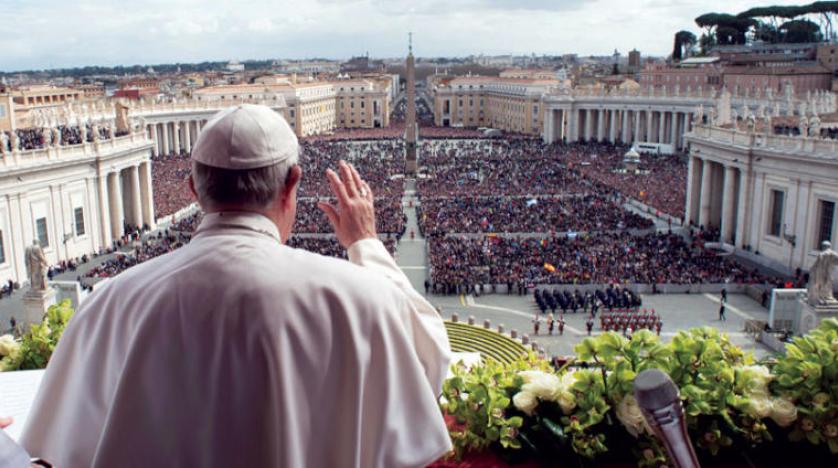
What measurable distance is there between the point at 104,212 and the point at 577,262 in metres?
26.5

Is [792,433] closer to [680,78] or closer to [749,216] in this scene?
[749,216]

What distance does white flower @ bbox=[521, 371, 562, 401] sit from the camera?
643cm

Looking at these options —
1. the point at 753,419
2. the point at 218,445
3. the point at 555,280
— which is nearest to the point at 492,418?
the point at 753,419

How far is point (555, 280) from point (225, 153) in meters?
31.6

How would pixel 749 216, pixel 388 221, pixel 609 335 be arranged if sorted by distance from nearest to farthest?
1. pixel 609 335
2. pixel 749 216
3. pixel 388 221

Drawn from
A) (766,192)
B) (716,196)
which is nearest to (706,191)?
(716,196)

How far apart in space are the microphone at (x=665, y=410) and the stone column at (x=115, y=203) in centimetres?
4522

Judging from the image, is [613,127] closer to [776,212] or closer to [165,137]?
[165,137]

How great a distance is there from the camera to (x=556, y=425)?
6.40m

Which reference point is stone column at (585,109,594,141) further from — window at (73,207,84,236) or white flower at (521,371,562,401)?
white flower at (521,371,562,401)

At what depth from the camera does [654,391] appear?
3230 mm

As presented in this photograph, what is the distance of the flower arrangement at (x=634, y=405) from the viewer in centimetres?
629

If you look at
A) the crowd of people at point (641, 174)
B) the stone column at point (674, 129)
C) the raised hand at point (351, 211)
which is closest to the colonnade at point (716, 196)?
the crowd of people at point (641, 174)

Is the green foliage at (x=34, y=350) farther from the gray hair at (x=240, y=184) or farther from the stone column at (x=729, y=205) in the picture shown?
the stone column at (x=729, y=205)
